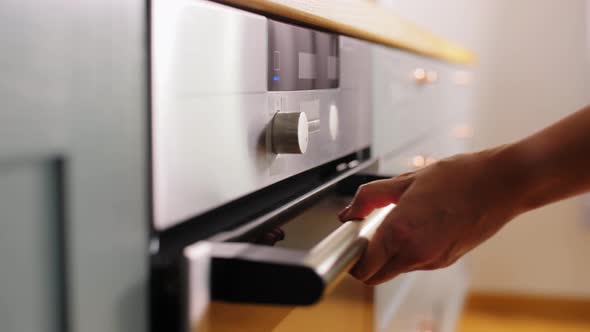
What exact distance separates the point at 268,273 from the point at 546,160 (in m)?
0.25

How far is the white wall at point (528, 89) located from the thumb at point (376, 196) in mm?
1737

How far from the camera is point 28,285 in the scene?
328 mm

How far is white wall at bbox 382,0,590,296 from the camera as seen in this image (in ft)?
7.32

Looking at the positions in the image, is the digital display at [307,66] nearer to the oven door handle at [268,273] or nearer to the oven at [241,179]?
the oven at [241,179]

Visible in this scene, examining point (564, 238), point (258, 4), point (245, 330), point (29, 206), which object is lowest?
point (564, 238)

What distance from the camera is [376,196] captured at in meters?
0.57

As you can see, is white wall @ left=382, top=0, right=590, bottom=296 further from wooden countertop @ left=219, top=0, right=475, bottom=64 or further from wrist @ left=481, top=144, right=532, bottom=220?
wrist @ left=481, top=144, right=532, bottom=220

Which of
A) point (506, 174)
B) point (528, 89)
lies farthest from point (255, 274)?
point (528, 89)

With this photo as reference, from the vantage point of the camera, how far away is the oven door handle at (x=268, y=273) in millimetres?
387

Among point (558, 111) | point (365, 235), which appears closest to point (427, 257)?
point (365, 235)

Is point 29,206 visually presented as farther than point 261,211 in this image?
No

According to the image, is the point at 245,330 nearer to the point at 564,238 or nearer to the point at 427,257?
the point at 427,257

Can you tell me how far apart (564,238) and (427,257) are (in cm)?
193

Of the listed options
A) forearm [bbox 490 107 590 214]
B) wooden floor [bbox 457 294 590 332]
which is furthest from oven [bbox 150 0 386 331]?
wooden floor [bbox 457 294 590 332]
